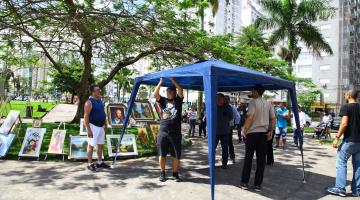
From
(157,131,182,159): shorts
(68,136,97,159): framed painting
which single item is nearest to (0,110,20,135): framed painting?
(68,136,97,159): framed painting

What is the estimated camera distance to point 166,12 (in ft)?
38.8

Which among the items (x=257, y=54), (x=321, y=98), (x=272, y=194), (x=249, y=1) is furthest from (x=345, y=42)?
(x=272, y=194)

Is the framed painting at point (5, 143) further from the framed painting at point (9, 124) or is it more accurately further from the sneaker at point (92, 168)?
the sneaker at point (92, 168)

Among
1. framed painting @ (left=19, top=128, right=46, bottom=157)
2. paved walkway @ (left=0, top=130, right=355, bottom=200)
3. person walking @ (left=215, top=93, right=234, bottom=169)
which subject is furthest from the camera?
framed painting @ (left=19, top=128, right=46, bottom=157)

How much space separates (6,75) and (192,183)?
1392cm

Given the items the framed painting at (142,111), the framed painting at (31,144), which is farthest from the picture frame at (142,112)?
the framed painting at (31,144)

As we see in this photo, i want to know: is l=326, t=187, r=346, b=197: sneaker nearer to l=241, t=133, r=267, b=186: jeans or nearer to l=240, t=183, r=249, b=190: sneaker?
l=241, t=133, r=267, b=186: jeans

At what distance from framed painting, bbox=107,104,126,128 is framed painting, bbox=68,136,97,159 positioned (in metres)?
2.21

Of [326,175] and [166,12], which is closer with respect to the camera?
[326,175]

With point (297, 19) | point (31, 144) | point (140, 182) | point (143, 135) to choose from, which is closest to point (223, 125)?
point (140, 182)

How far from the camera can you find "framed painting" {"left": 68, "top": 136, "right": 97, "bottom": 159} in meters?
8.90

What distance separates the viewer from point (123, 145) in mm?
9609

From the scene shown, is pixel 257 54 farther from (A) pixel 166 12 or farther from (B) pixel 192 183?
(B) pixel 192 183

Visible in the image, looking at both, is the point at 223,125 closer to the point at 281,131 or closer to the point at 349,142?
the point at 349,142
